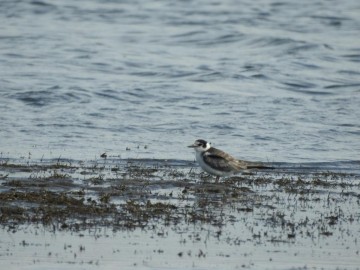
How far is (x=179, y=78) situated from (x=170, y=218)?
17693mm

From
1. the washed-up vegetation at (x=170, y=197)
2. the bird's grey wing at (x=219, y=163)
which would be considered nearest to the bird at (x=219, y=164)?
the bird's grey wing at (x=219, y=163)

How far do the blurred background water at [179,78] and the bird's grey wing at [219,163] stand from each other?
249 centimetres

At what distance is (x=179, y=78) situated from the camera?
29.8 m

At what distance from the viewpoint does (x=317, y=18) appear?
41875mm

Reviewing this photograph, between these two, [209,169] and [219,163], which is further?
[209,169]

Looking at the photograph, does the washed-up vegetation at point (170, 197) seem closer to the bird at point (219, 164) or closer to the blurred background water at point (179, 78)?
the bird at point (219, 164)

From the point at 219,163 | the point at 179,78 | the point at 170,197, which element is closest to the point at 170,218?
the point at 170,197

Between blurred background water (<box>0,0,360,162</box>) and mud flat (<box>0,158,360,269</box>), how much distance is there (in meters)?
2.81

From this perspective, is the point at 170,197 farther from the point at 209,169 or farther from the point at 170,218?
the point at 209,169

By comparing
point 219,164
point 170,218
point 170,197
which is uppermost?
point 170,218

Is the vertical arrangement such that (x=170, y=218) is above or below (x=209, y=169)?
above

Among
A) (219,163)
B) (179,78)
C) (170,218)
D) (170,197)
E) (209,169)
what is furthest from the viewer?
(179,78)

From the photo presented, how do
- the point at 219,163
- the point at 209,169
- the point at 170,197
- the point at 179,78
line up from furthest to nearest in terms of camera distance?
the point at 179,78
the point at 209,169
the point at 219,163
the point at 170,197

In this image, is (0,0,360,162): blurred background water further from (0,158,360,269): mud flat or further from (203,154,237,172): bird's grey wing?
(0,158,360,269): mud flat
